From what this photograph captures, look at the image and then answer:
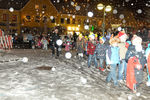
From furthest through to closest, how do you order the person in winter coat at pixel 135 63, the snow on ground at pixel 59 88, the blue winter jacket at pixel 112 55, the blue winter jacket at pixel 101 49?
the blue winter jacket at pixel 101 49, the blue winter jacket at pixel 112 55, the person in winter coat at pixel 135 63, the snow on ground at pixel 59 88

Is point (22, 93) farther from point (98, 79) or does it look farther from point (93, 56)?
point (93, 56)

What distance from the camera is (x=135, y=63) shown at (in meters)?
5.80

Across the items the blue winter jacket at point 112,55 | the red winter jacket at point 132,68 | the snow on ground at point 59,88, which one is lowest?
the snow on ground at point 59,88

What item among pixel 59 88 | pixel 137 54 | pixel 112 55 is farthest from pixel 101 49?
pixel 59 88

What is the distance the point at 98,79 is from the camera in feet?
24.4

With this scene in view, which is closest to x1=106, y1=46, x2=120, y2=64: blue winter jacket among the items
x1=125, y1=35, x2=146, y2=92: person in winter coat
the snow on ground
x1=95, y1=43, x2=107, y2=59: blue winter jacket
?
x1=125, y1=35, x2=146, y2=92: person in winter coat

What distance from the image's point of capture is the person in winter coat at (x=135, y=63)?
5.79m

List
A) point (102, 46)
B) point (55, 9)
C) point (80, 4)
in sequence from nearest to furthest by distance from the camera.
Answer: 1. point (102, 46)
2. point (55, 9)
3. point (80, 4)

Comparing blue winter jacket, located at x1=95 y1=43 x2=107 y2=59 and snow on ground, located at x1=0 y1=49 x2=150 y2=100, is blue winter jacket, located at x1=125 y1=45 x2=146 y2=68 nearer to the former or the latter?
snow on ground, located at x1=0 y1=49 x2=150 y2=100

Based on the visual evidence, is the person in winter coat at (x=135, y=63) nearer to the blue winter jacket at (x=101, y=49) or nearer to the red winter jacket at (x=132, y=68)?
the red winter jacket at (x=132, y=68)

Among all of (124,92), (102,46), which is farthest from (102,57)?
(124,92)

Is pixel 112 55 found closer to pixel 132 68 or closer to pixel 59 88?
pixel 132 68

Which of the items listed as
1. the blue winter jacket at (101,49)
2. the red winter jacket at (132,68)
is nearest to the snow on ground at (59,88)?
the red winter jacket at (132,68)

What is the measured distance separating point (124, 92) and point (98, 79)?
158 centimetres
